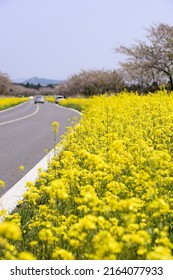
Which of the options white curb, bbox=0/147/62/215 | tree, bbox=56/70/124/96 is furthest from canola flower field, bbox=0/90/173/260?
tree, bbox=56/70/124/96

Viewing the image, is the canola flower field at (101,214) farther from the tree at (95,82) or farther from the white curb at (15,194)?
the tree at (95,82)

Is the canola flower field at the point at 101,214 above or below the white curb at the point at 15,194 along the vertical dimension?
above

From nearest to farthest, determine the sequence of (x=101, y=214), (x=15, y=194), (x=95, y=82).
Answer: (x=101, y=214), (x=15, y=194), (x=95, y=82)

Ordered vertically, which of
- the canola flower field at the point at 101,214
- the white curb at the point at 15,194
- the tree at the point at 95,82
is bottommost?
the white curb at the point at 15,194

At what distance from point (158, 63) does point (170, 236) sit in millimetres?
31790

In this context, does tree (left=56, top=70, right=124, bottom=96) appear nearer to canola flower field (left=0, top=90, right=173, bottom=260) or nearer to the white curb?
the white curb

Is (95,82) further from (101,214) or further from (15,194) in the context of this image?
(101,214)

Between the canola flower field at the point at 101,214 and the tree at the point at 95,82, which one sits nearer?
the canola flower field at the point at 101,214

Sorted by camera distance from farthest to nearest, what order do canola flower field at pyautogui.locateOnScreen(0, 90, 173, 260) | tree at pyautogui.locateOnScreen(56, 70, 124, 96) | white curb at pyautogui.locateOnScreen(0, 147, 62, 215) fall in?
1. tree at pyautogui.locateOnScreen(56, 70, 124, 96)
2. white curb at pyautogui.locateOnScreen(0, 147, 62, 215)
3. canola flower field at pyautogui.locateOnScreen(0, 90, 173, 260)

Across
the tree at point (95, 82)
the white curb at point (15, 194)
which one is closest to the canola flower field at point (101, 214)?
the white curb at point (15, 194)

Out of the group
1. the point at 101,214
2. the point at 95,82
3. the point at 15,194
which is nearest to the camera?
the point at 101,214

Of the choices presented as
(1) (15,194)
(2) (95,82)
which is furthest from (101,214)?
(2) (95,82)

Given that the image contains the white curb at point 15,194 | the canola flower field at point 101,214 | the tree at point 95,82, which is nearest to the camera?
the canola flower field at point 101,214

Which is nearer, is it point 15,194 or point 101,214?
point 101,214
